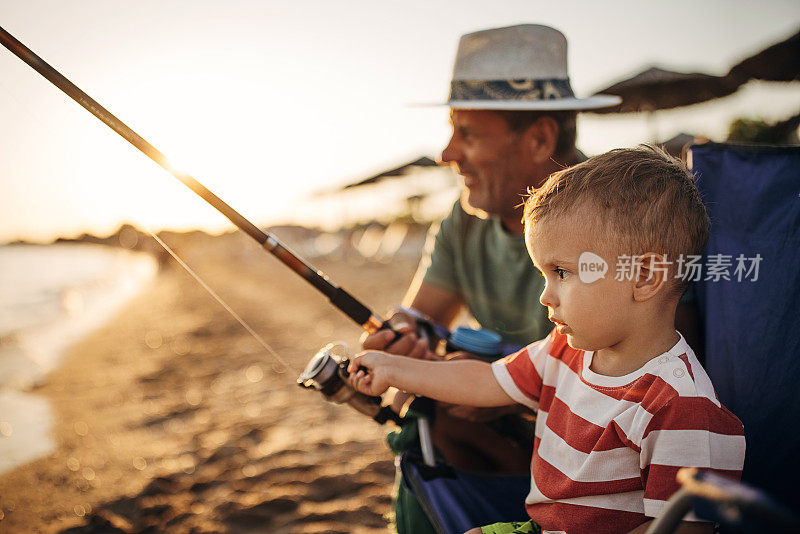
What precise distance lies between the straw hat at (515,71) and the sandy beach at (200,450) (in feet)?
6.45

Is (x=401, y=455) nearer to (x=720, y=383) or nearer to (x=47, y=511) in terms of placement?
(x=720, y=383)

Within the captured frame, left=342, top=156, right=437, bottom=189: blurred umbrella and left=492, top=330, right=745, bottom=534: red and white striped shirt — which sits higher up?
left=492, top=330, right=745, bottom=534: red and white striped shirt

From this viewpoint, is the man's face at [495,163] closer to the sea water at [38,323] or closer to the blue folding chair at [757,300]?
the blue folding chair at [757,300]

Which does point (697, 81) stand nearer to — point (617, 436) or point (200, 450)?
point (200, 450)

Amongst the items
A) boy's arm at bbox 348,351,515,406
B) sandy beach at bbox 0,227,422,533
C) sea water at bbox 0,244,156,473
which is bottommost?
sea water at bbox 0,244,156,473

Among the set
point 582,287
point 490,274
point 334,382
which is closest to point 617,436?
point 582,287

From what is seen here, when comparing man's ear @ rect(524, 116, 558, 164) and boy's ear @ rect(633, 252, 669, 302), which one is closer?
boy's ear @ rect(633, 252, 669, 302)

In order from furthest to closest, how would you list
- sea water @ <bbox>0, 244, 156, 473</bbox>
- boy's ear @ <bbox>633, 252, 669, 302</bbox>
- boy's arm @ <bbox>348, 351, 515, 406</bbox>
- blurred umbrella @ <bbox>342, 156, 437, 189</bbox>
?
1. blurred umbrella @ <bbox>342, 156, 437, 189</bbox>
2. sea water @ <bbox>0, 244, 156, 473</bbox>
3. boy's arm @ <bbox>348, 351, 515, 406</bbox>
4. boy's ear @ <bbox>633, 252, 669, 302</bbox>

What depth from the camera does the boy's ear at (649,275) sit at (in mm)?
1134

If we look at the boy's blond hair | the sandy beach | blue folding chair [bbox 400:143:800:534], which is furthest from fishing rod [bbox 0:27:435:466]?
the sandy beach

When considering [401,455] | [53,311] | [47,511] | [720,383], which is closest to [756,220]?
[720,383]

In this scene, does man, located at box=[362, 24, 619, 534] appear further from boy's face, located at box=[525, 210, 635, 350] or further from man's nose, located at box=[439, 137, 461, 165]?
boy's face, located at box=[525, 210, 635, 350]

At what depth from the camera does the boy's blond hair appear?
1.14 metres

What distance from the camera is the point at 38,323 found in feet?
36.2
